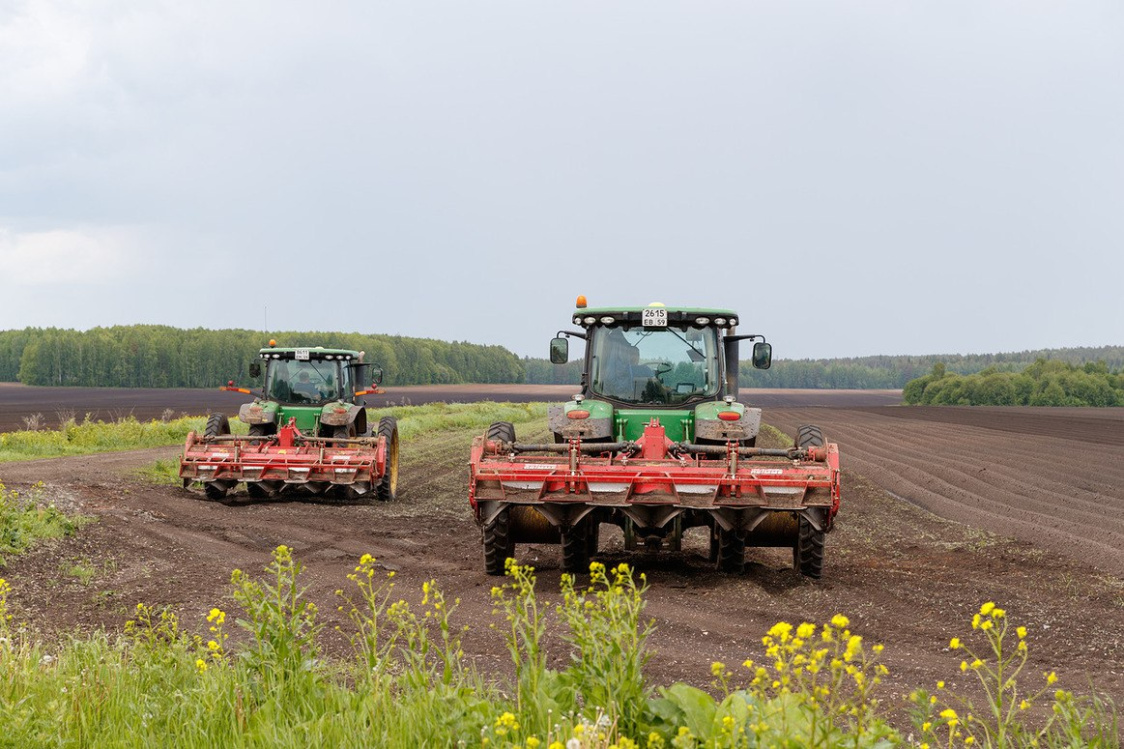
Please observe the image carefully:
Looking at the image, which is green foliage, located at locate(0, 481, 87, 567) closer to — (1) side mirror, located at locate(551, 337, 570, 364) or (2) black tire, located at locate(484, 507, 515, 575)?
(2) black tire, located at locate(484, 507, 515, 575)

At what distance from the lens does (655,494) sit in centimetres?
888

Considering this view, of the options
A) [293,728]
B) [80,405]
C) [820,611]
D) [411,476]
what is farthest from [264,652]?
[80,405]

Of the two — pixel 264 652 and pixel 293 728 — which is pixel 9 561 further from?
pixel 293 728

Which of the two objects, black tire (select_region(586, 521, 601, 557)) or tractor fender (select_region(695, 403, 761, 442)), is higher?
tractor fender (select_region(695, 403, 761, 442))

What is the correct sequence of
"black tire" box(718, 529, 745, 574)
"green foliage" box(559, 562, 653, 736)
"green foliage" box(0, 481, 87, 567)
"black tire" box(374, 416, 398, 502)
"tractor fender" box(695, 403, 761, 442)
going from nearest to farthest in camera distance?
"green foliage" box(559, 562, 653, 736) → "black tire" box(718, 529, 745, 574) → "tractor fender" box(695, 403, 761, 442) → "green foliage" box(0, 481, 87, 567) → "black tire" box(374, 416, 398, 502)

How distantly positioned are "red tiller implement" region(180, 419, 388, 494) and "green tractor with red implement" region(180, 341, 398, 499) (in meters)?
0.01

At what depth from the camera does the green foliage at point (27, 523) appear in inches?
399

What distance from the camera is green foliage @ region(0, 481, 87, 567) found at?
10141mm

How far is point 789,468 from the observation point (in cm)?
904

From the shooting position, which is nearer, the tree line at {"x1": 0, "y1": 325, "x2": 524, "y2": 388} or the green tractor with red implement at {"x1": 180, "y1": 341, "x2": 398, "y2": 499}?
the green tractor with red implement at {"x1": 180, "y1": 341, "x2": 398, "y2": 499}

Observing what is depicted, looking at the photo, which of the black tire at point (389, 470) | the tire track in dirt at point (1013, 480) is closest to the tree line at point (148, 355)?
the tire track in dirt at point (1013, 480)

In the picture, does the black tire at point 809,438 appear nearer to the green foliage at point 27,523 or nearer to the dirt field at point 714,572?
the dirt field at point 714,572

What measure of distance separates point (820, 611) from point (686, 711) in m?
4.71

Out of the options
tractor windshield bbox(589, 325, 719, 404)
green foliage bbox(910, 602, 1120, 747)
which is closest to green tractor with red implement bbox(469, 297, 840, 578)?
tractor windshield bbox(589, 325, 719, 404)
